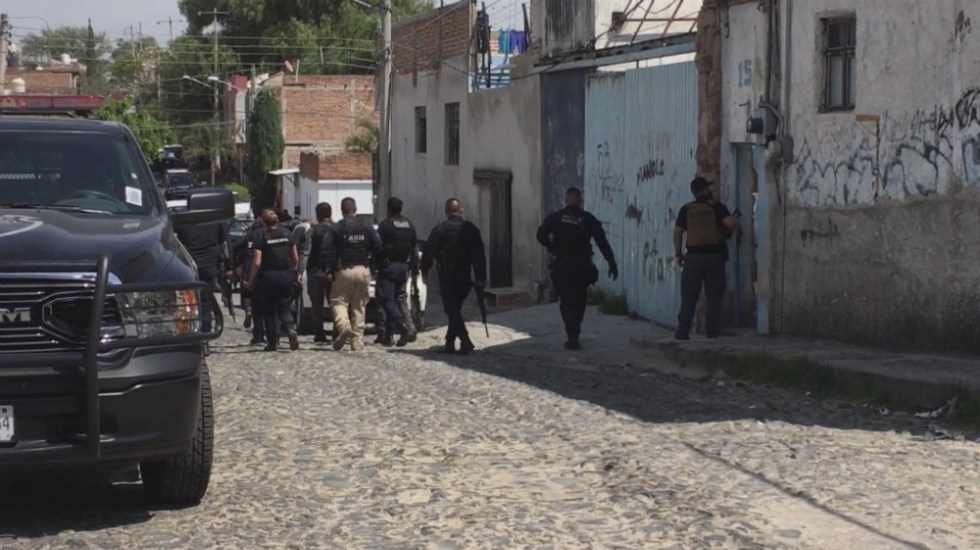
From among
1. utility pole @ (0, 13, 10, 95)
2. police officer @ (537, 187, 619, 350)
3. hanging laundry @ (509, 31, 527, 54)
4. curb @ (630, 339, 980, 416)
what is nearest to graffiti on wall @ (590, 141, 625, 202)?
police officer @ (537, 187, 619, 350)

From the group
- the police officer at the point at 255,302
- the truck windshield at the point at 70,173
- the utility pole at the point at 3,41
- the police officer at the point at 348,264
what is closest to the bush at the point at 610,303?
the police officer at the point at 348,264

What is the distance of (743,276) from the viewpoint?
57.0ft

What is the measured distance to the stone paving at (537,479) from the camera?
7297 millimetres

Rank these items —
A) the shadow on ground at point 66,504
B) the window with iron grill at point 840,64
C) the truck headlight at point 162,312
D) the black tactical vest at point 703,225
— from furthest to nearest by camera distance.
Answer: the black tactical vest at point 703,225
the window with iron grill at point 840,64
the shadow on ground at point 66,504
the truck headlight at point 162,312

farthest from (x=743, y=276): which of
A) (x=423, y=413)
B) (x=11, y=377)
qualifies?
(x=11, y=377)

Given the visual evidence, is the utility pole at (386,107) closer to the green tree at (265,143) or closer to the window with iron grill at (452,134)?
the window with iron grill at (452,134)

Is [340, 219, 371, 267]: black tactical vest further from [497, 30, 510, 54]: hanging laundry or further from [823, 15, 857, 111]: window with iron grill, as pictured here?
[497, 30, 510, 54]: hanging laundry

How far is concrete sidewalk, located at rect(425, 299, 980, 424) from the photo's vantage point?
11.5 meters

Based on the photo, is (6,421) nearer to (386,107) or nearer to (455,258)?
(455,258)

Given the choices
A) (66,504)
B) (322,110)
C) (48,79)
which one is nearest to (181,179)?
(322,110)

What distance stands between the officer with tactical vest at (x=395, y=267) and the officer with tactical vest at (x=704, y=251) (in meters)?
3.61

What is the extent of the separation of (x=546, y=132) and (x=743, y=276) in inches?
330

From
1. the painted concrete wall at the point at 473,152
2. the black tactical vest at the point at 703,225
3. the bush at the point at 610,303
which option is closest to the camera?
the black tactical vest at the point at 703,225

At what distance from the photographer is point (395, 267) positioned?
18.3m
